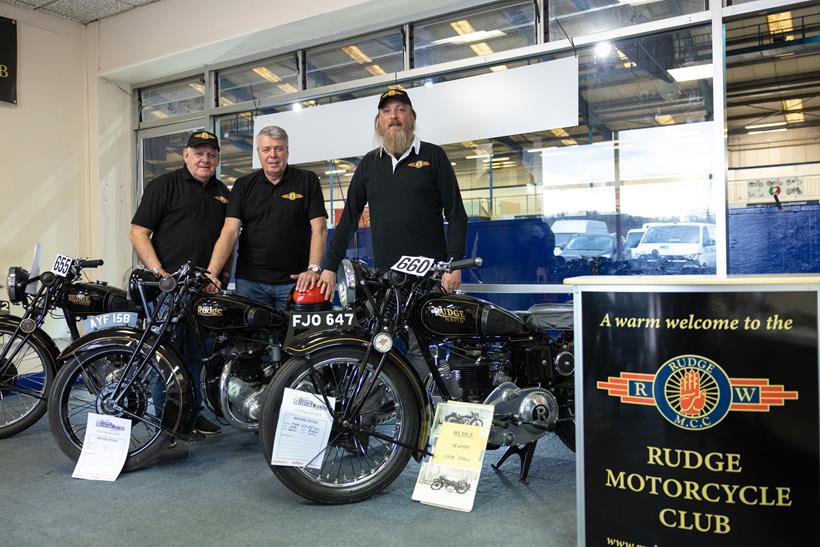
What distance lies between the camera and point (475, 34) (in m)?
4.11

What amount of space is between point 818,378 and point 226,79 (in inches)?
189

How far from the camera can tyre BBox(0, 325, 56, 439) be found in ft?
11.3

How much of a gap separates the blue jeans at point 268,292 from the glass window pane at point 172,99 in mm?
2719

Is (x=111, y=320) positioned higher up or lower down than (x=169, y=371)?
higher up

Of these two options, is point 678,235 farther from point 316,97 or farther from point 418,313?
point 316,97

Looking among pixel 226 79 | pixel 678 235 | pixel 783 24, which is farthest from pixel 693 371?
pixel 226 79

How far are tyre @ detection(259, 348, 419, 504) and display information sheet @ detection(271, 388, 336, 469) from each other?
27 mm

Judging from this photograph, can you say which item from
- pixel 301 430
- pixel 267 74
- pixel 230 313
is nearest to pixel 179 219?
pixel 230 313

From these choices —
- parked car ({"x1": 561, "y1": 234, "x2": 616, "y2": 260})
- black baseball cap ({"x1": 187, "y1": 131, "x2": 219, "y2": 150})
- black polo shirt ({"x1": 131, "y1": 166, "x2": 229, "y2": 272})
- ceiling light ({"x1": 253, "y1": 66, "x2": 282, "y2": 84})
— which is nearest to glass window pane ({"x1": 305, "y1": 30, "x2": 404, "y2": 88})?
ceiling light ({"x1": 253, "y1": 66, "x2": 282, "y2": 84})

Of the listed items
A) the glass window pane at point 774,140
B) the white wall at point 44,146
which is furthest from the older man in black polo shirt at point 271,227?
the white wall at point 44,146

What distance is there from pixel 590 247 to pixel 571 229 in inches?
6.1

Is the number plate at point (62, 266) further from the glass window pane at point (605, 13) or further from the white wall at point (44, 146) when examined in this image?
the glass window pane at point (605, 13)

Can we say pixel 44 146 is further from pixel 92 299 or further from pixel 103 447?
pixel 103 447

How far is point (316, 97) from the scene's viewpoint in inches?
186
